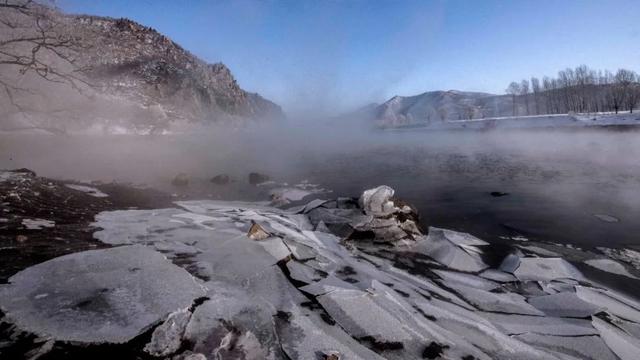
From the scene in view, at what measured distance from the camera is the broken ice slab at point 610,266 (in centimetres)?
918

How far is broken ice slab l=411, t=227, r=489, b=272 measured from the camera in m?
9.09

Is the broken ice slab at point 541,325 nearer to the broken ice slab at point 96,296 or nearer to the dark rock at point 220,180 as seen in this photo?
the broken ice slab at point 96,296

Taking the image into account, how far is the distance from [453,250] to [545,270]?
221 centimetres

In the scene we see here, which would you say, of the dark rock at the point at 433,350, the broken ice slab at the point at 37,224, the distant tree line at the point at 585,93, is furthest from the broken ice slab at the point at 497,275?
the distant tree line at the point at 585,93

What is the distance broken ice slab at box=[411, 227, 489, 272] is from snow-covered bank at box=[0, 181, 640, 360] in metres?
0.06

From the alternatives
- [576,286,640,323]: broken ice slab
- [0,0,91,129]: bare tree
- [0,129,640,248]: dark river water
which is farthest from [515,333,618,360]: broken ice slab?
[0,0,91,129]: bare tree

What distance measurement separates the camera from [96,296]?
450 cm

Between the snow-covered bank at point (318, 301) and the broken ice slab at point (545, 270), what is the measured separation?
0.17 ft

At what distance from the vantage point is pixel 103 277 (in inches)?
197

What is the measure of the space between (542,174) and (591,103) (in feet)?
356

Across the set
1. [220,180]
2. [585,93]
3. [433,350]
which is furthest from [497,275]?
[585,93]

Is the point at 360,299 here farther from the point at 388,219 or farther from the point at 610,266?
the point at 610,266

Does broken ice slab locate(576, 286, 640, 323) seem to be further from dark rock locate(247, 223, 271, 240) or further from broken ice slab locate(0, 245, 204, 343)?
broken ice slab locate(0, 245, 204, 343)

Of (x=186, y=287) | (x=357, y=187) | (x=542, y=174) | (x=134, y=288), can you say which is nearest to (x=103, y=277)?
(x=134, y=288)
